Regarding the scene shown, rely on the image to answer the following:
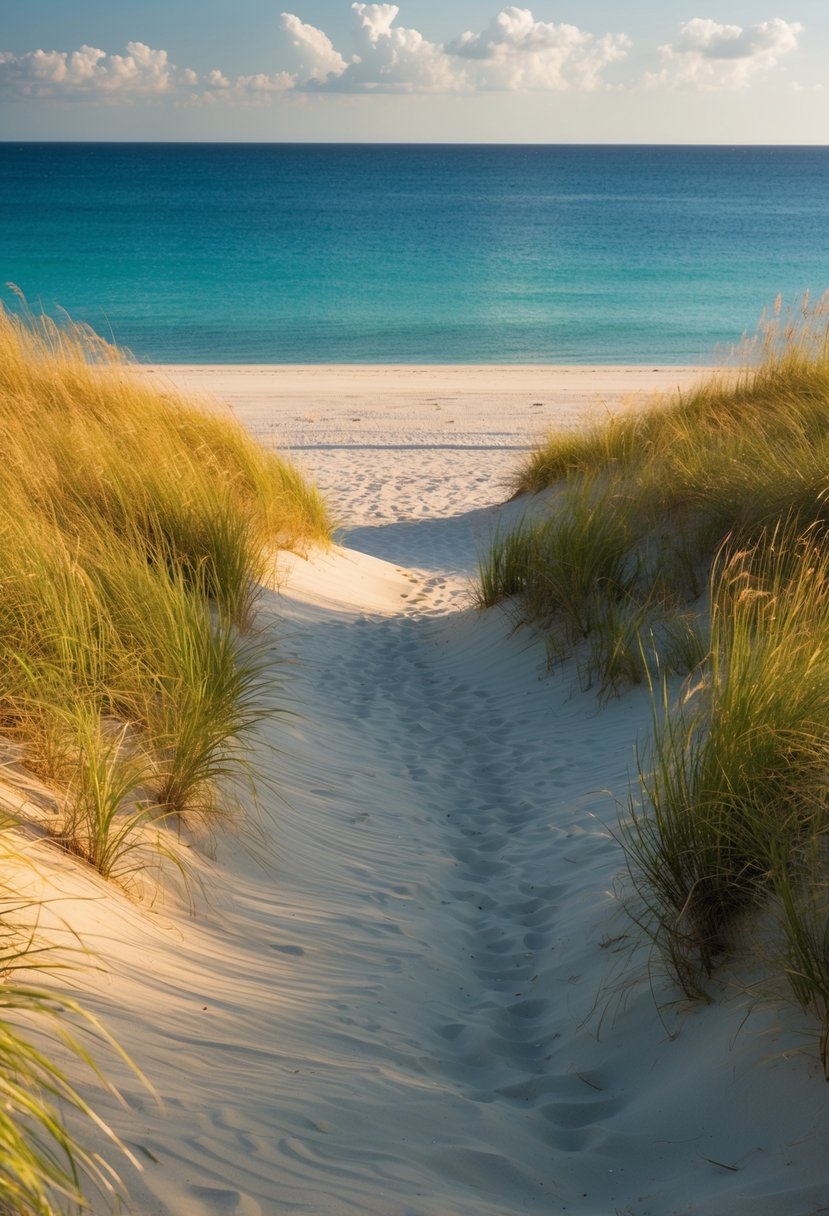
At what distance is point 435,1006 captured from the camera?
125 inches

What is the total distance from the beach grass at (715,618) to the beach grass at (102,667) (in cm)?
165

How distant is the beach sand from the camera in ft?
7.21

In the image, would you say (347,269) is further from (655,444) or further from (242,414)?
(655,444)

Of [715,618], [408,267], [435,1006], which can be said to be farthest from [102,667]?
[408,267]

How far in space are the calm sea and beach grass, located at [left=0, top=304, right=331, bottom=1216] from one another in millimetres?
9344

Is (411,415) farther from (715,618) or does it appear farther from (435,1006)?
(435,1006)

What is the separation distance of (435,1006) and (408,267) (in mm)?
41216

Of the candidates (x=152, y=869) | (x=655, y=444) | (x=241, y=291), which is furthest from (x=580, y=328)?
(x=152, y=869)

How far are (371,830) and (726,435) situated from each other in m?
4.96

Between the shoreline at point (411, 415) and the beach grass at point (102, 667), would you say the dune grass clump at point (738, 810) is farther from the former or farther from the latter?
the shoreline at point (411, 415)

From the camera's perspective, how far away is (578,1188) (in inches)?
91.7

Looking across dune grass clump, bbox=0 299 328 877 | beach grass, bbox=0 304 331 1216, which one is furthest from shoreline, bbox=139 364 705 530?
beach grass, bbox=0 304 331 1216

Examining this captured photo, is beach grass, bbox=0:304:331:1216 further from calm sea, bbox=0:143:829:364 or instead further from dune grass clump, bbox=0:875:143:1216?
calm sea, bbox=0:143:829:364

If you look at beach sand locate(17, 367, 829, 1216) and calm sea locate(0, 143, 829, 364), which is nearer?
beach sand locate(17, 367, 829, 1216)
